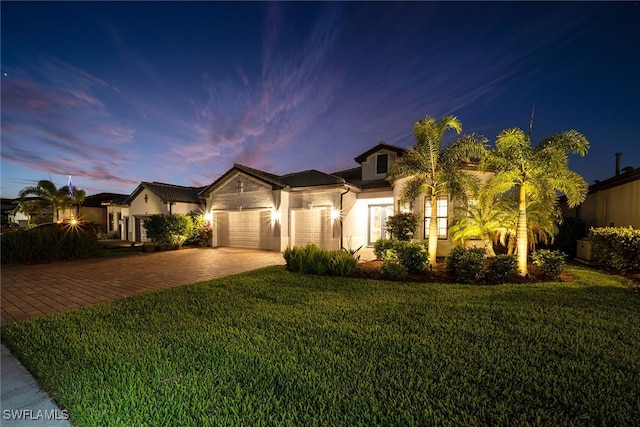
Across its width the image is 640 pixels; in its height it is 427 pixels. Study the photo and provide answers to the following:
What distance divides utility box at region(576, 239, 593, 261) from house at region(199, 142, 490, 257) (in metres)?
5.38

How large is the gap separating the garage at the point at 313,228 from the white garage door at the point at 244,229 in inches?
65.8

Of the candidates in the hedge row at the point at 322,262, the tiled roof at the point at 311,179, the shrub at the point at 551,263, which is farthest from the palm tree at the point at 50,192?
the shrub at the point at 551,263

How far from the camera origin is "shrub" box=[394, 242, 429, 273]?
26.3 ft

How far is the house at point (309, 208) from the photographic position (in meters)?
13.3

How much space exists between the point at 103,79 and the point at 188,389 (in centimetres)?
1393

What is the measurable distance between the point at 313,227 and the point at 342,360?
11.2 m

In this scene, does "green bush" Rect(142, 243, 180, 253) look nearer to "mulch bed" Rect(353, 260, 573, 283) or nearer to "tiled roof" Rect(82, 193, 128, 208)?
"mulch bed" Rect(353, 260, 573, 283)

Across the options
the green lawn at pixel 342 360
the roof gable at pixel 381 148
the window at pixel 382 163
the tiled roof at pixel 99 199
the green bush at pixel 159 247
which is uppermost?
the roof gable at pixel 381 148

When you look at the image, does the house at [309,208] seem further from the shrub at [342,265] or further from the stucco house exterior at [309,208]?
the shrub at [342,265]

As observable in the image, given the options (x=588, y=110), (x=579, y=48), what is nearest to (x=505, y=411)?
(x=579, y=48)

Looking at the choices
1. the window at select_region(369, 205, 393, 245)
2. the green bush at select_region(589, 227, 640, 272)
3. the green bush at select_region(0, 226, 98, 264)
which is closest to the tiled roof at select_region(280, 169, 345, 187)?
the window at select_region(369, 205, 393, 245)

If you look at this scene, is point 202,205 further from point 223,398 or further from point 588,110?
point 588,110

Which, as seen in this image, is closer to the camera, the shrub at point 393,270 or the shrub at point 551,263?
the shrub at point 551,263

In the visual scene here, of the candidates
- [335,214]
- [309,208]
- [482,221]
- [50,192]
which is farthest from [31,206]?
[482,221]
